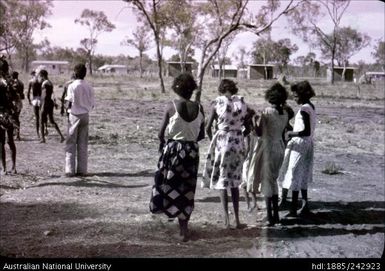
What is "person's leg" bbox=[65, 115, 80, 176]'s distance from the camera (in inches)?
302

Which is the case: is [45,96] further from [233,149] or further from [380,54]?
[380,54]

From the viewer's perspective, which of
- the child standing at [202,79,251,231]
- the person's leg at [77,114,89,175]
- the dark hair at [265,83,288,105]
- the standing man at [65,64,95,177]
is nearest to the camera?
the child standing at [202,79,251,231]

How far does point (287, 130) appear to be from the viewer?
611 centimetres

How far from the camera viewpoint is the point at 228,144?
532cm

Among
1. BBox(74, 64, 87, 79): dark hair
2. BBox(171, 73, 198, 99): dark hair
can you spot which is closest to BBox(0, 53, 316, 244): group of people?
BBox(171, 73, 198, 99): dark hair

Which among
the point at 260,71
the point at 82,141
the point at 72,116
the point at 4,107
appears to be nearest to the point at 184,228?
the point at 82,141

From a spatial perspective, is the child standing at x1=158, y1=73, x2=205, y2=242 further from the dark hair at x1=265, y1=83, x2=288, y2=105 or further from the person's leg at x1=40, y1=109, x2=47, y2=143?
the person's leg at x1=40, y1=109, x2=47, y2=143

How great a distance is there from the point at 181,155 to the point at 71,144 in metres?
3.32

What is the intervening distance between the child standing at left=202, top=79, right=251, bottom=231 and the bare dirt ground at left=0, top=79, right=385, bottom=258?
0.41 metres

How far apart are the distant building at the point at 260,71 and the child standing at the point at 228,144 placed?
55460 mm

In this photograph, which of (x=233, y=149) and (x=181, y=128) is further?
(x=233, y=149)

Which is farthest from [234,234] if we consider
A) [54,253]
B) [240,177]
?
[54,253]
